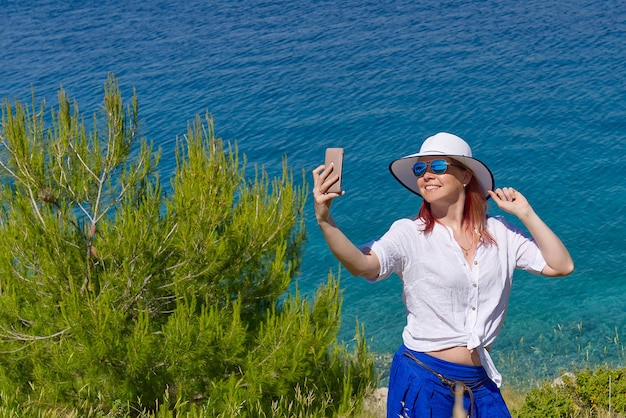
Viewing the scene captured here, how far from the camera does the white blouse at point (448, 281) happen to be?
A: 355 cm

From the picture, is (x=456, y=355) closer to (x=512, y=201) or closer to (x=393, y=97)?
(x=512, y=201)

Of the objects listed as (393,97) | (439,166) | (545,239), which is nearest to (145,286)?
(439,166)

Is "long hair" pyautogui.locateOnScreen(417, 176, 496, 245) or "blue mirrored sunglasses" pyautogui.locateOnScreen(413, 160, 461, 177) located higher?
"blue mirrored sunglasses" pyautogui.locateOnScreen(413, 160, 461, 177)

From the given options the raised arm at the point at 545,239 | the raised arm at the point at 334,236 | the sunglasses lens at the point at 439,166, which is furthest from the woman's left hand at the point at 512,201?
the raised arm at the point at 334,236

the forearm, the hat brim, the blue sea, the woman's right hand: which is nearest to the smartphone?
the woman's right hand

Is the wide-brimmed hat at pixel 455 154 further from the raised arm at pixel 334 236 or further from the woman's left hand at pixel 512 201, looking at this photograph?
the raised arm at pixel 334 236

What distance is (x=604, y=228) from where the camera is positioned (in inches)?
606

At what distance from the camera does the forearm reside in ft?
11.5

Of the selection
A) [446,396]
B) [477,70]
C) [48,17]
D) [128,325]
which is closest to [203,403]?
[128,325]

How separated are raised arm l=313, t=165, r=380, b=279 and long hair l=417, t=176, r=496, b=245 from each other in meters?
0.35

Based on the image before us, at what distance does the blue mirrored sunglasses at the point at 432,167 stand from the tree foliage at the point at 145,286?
2400 millimetres

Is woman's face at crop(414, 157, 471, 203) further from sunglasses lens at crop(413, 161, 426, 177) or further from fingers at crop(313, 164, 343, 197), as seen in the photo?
fingers at crop(313, 164, 343, 197)

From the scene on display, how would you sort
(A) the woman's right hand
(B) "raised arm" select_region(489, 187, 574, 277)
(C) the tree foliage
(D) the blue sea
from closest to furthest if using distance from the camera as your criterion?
1. (A) the woman's right hand
2. (B) "raised arm" select_region(489, 187, 574, 277)
3. (C) the tree foliage
4. (D) the blue sea

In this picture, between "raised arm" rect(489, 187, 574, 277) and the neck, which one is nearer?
"raised arm" rect(489, 187, 574, 277)
